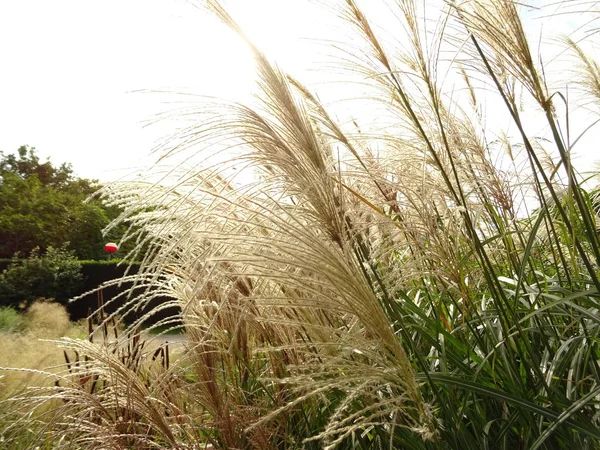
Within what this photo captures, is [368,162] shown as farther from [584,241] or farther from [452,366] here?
[584,241]

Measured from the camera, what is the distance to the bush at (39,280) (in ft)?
64.6

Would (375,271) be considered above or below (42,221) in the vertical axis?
below

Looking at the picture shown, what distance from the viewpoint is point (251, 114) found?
4.64ft

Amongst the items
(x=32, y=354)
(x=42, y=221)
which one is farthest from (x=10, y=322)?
(x=42, y=221)

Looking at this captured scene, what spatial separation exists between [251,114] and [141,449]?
146 centimetres

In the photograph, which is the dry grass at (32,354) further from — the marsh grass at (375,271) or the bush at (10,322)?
the marsh grass at (375,271)

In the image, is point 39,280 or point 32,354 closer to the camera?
point 32,354

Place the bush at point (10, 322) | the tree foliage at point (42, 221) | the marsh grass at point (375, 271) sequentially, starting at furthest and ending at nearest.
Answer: the tree foliage at point (42, 221)
the bush at point (10, 322)
the marsh grass at point (375, 271)

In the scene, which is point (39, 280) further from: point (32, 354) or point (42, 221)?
point (32, 354)

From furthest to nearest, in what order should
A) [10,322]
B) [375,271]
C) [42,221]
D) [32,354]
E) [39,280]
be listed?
[42,221] < [39,280] < [10,322] < [32,354] < [375,271]

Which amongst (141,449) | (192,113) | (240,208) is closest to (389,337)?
(240,208)

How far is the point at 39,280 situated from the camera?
67.2 feet

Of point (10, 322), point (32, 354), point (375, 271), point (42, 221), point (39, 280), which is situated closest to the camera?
point (375, 271)

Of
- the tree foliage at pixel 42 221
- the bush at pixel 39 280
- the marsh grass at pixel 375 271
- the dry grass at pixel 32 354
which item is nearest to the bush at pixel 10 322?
the dry grass at pixel 32 354
